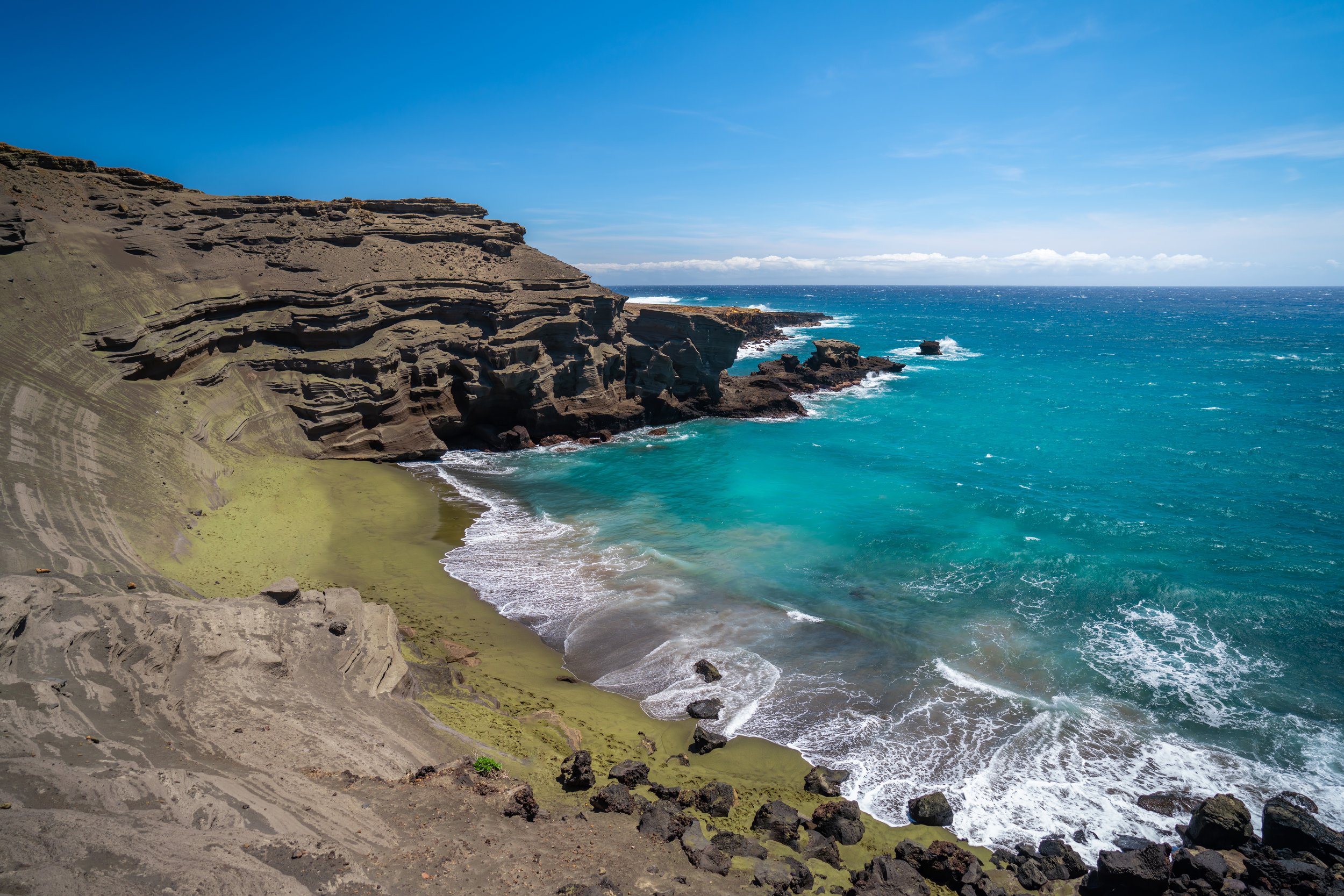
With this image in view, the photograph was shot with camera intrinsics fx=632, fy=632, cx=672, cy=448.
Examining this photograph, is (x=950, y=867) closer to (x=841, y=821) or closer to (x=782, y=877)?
(x=841, y=821)

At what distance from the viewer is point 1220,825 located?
1177 centimetres

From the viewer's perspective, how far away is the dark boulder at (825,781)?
12.8 meters

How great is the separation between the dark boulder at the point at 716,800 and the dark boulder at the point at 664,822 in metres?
0.75

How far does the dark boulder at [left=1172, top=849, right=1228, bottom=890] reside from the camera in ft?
35.8

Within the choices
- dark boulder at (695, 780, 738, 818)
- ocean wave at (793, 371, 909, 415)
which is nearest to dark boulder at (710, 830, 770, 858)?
dark boulder at (695, 780, 738, 818)

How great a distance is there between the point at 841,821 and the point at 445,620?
465 inches

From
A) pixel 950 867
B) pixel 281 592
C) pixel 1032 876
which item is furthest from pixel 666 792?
pixel 281 592

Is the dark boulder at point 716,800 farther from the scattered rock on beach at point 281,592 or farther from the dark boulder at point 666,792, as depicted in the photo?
the scattered rock on beach at point 281,592

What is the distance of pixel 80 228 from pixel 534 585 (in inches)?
1061

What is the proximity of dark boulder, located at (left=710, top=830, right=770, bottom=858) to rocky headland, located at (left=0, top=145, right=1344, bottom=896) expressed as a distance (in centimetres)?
10

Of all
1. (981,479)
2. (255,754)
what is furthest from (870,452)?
(255,754)

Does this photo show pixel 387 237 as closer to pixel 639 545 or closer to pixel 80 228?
pixel 80 228

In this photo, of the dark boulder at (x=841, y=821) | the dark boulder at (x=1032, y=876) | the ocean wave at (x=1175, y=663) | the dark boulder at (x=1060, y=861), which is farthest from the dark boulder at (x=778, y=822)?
the ocean wave at (x=1175, y=663)

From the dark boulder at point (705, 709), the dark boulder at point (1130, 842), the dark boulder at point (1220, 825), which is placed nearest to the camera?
the dark boulder at point (1220, 825)
